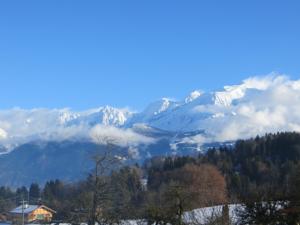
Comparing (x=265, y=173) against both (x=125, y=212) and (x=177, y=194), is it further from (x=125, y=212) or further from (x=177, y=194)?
(x=177, y=194)

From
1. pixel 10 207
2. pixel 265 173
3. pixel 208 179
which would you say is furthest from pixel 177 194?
pixel 10 207

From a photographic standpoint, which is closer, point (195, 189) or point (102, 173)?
point (102, 173)

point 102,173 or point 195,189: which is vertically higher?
point 102,173

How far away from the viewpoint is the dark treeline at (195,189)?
33.2 m

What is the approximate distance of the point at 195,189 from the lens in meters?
61.7

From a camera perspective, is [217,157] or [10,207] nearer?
[217,157]

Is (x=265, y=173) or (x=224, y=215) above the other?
(x=265, y=173)

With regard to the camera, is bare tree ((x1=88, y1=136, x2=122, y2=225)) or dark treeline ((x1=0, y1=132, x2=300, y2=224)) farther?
bare tree ((x1=88, y1=136, x2=122, y2=225))

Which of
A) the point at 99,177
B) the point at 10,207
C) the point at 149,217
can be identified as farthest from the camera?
the point at 10,207

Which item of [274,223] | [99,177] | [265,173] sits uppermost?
[265,173]

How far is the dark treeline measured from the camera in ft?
109

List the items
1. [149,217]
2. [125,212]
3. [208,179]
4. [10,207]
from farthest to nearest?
[10,207] < [208,179] < [125,212] < [149,217]

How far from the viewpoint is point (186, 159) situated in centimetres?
15350

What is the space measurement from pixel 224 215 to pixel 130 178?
10850 centimetres
